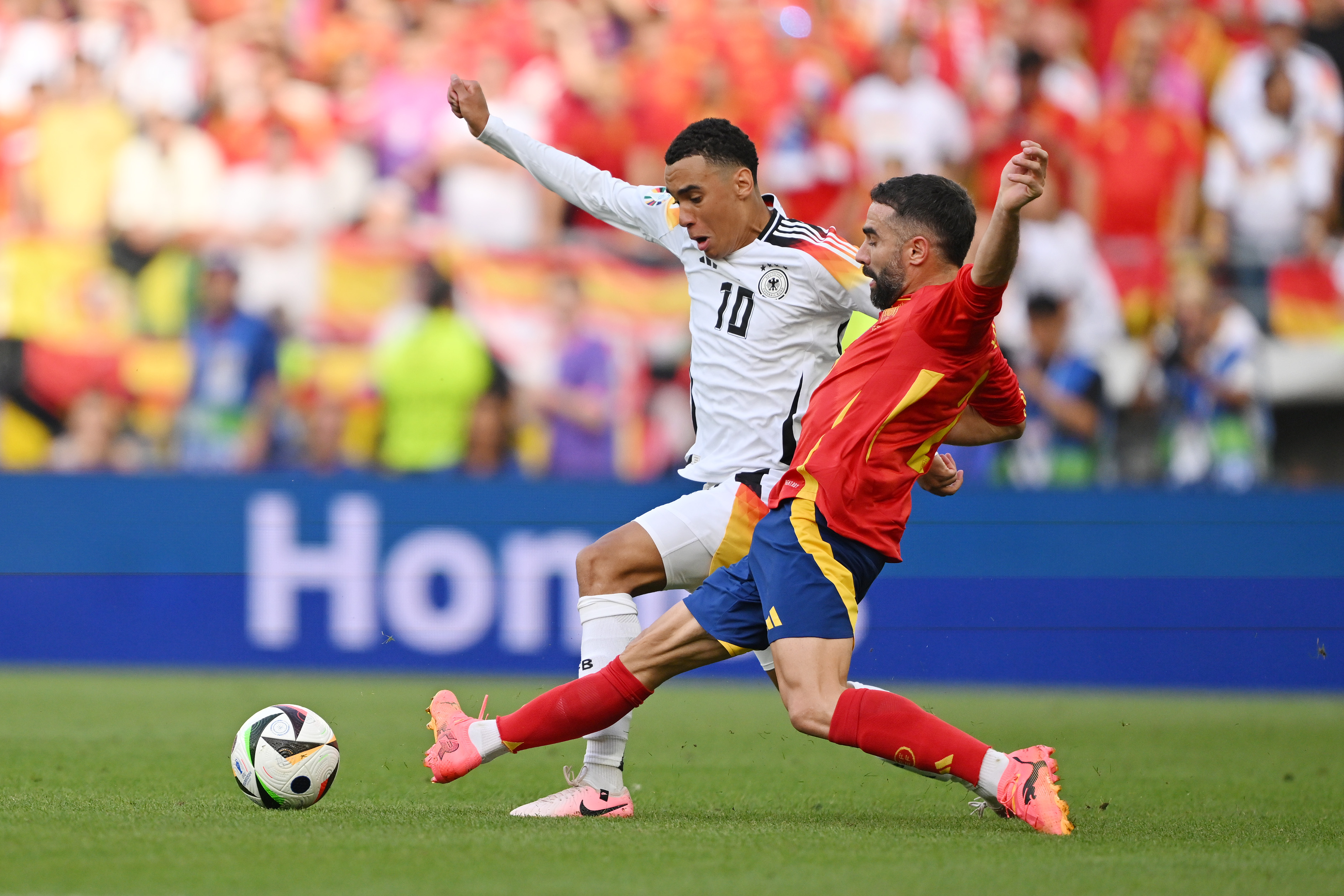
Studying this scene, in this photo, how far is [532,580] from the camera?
398 inches

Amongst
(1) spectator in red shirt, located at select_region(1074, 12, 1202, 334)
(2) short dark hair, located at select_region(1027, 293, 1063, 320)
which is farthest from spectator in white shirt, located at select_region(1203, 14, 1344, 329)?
(2) short dark hair, located at select_region(1027, 293, 1063, 320)

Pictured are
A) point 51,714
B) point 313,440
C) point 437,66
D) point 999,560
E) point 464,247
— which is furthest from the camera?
point 437,66

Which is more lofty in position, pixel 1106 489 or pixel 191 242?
pixel 191 242

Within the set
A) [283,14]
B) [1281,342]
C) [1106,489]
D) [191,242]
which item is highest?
[283,14]

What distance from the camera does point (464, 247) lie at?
11.8 m

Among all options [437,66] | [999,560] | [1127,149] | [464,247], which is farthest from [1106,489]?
[437,66]

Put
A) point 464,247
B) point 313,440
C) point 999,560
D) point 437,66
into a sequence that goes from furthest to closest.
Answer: point 437,66, point 464,247, point 313,440, point 999,560

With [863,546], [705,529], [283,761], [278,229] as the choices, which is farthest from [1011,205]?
[278,229]

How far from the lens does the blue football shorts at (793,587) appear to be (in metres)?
4.40

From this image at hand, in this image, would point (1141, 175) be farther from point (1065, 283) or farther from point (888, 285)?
point (888, 285)

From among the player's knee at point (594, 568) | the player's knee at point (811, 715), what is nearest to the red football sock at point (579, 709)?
the player's knee at point (594, 568)

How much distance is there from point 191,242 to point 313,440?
1911 millimetres

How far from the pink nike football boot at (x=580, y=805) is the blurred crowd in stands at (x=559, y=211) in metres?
5.79

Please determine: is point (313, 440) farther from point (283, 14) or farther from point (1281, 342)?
point (1281, 342)
